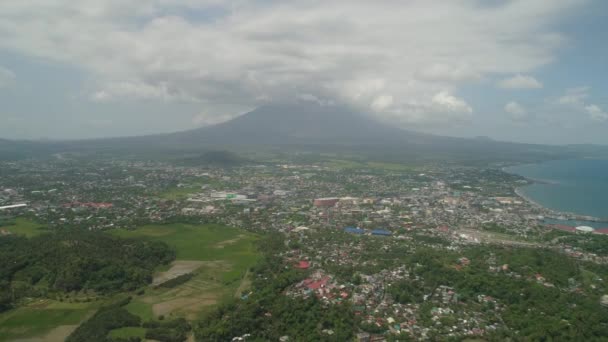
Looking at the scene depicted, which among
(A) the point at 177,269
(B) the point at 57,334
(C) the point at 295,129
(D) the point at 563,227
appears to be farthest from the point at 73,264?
(C) the point at 295,129

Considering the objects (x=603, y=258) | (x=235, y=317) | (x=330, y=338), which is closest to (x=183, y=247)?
(x=235, y=317)

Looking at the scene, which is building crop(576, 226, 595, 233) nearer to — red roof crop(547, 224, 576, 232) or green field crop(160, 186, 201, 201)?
red roof crop(547, 224, 576, 232)

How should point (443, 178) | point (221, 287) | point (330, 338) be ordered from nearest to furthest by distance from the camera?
point (330, 338)
point (221, 287)
point (443, 178)

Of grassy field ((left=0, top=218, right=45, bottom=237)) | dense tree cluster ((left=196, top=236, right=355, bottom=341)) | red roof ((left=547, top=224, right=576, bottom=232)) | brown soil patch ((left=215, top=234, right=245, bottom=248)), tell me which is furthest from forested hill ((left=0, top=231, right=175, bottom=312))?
red roof ((left=547, top=224, right=576, bottom=232))

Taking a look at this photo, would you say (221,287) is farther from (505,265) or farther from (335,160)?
(335,160)

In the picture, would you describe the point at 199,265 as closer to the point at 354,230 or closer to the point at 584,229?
the point at 354,230
